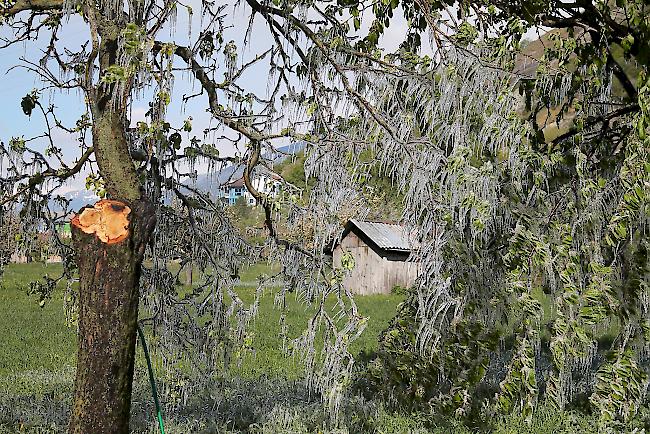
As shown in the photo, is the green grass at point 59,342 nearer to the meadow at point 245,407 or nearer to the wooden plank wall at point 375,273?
the meadow at point 245,407

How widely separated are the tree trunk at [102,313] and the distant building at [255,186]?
1218 millimetres

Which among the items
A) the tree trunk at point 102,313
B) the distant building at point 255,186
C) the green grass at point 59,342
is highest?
the distant building at point 255,186

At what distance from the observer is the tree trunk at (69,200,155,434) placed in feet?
12.5

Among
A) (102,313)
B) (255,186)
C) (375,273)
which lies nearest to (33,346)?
(255,186)

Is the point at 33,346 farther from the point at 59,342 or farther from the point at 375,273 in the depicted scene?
the point at 375,273

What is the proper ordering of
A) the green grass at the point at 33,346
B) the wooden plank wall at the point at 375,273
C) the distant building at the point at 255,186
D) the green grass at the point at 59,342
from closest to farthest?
the distant building at the point at 255,186 < the green grass at the point at 59,342 < the green grass at the point at 33,346 < the wooden plank wall at the point at 375,273

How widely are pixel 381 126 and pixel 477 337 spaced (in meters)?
1.66

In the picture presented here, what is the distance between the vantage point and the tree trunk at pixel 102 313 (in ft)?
12.5

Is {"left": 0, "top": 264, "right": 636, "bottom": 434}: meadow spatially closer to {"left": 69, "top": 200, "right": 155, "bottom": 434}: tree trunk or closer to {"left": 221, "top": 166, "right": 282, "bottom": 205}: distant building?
{"left": 221, "top": 166, "right": 282, "bottom": 205}: distant building

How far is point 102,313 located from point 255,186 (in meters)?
1.69

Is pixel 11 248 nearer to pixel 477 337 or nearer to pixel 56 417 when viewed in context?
pixel 56 417

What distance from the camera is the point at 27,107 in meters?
5.49

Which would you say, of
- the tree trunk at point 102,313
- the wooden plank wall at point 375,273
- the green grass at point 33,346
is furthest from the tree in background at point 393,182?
the wooden plank wall at point 375,273

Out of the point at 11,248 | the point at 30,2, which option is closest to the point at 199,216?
the point at 11,248
